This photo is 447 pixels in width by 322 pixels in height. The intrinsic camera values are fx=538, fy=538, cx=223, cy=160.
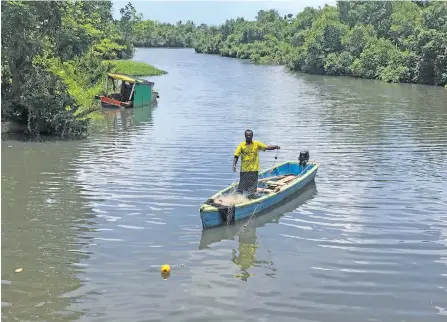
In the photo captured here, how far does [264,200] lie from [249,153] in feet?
3.73

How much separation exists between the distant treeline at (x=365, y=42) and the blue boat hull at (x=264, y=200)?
132 feet

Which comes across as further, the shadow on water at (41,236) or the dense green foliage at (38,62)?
the dense green foliage at (38,62)

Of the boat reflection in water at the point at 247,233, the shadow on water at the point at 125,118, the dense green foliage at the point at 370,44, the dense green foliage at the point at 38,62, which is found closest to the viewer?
the boat reflection in water at the point at 247,233

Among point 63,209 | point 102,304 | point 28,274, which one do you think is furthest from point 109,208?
point 102,304

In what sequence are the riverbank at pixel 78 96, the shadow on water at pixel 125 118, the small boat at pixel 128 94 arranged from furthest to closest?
the small boat at pixel 128 94, the shadow on water at pixel 125 118, the riverbank at pixel 78 96

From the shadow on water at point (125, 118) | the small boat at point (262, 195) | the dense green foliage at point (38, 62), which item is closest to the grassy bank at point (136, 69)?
the shadow on water at point (125, 118)

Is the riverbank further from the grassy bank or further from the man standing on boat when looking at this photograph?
the grassy bank

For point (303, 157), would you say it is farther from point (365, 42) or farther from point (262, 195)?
point (365, 42)

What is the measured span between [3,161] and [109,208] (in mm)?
6735

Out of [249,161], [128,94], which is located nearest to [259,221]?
[249,161]

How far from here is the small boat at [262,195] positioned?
11.5 metres

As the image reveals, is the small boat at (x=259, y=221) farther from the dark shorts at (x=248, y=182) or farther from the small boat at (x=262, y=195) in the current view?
the dark shorts at (x=248, y=182)

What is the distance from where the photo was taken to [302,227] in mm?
11781

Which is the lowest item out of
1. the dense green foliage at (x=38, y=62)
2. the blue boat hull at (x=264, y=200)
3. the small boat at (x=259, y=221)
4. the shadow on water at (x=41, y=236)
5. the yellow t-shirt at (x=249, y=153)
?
the shadow on water at (x=41, y=236)
